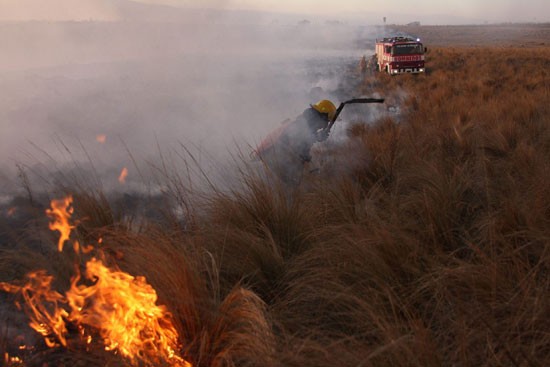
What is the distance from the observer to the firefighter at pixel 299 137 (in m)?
5.23

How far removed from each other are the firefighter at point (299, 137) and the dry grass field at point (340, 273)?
1217mm

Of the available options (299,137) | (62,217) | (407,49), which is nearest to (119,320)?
(62,217)

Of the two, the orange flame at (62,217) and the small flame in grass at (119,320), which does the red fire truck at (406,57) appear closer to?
the orange flame at (62,217)

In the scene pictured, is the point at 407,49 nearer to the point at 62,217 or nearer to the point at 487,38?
the point at 62,217

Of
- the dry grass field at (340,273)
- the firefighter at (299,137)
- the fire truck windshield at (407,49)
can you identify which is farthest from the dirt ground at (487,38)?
the dry grass field at (340,273)

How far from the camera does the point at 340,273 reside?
234 centimetres

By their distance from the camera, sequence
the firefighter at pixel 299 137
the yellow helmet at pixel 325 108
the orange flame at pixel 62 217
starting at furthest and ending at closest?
the yellow helmet at pixel 325 108 < the firefighter at pixel 299 137 < the orange flame at pixel 62 217

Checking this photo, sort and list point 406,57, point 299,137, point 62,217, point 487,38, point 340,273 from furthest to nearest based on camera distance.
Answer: point 487,38 < point 406,57 < point 299,137 < point 62,217 < point 340,273

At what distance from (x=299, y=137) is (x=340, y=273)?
3.20 m

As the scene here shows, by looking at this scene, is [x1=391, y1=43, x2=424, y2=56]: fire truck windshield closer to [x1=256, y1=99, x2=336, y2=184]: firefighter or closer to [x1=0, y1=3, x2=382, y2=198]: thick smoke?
[x1=0, y1=3, x2=382, y2=198]: thick smoke

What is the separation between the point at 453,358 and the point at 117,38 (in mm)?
11693

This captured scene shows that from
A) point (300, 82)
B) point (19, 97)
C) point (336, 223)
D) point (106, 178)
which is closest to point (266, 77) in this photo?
point (300, 82)

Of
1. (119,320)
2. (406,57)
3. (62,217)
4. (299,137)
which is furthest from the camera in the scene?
(406,57)

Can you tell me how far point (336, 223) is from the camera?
3154 mm
